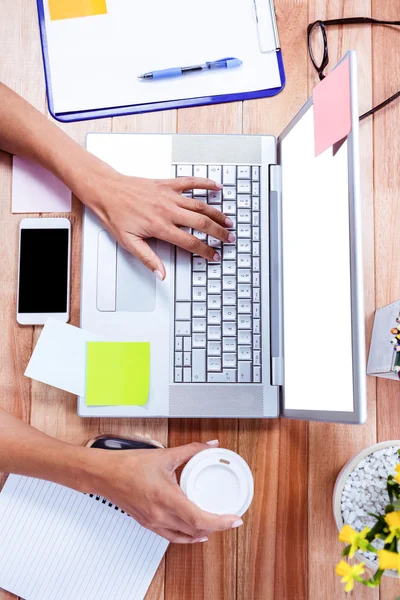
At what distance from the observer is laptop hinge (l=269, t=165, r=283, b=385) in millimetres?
755

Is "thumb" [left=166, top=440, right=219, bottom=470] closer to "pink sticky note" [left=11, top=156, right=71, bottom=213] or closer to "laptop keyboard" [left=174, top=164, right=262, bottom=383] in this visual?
"laptop keyboard" [left=174, top=164, right=262, bottom=383]

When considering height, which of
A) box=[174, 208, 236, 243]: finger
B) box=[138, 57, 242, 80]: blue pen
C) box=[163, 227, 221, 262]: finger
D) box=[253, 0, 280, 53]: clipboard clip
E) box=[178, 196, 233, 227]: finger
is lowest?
box=[163, 227, 221, 262]: finger

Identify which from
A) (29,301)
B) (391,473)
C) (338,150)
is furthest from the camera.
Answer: (29,301)

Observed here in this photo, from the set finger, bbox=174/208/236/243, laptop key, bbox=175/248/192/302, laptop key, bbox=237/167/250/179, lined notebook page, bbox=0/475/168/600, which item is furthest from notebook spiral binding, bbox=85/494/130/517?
laptop key, bbox=237/167/250/179

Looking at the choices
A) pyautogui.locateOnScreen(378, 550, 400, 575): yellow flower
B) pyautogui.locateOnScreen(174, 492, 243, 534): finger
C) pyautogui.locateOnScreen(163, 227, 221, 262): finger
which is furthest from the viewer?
pyautogui.locateOnScreen(163, 227, 221, 262): finger

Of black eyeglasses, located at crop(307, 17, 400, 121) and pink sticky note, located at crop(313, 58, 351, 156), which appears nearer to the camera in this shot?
pink sticky note, located at crop(313, 58, 351, 156)

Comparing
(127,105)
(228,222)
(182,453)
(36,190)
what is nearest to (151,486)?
(182,453)

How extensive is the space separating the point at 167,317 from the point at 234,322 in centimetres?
10

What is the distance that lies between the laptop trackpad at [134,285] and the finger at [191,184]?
9cm

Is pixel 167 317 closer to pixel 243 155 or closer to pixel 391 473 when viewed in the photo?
pixel 243 155

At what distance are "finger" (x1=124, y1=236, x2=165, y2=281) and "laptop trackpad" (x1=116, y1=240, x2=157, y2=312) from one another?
18 mm

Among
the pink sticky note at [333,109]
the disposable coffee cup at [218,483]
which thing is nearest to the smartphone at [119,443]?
the disposable coffee cup at [218,483]

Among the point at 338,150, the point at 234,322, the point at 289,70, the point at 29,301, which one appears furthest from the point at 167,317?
the point at 289,70

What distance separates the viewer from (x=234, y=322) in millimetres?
765
